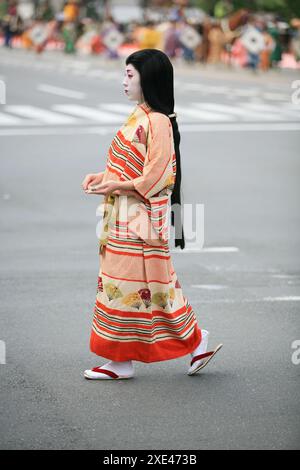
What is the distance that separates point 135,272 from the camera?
6.32 metres

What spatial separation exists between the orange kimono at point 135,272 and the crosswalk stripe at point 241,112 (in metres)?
16.5

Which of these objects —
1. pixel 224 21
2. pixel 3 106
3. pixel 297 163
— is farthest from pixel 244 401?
pixel 224 21

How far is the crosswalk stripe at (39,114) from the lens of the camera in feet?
73.9

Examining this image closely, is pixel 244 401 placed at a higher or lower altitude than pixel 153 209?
lower

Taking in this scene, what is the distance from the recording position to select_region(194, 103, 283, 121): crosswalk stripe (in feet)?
75.3

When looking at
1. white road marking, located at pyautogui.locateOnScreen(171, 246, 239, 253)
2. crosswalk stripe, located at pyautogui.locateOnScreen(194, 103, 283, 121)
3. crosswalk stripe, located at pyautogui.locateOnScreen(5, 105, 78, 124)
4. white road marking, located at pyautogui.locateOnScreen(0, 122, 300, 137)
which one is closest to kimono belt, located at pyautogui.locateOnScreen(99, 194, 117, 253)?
white road marking, located at pyautogui.locateOnScreen(171, 246, 239, 253)

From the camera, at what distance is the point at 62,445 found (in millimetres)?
5367

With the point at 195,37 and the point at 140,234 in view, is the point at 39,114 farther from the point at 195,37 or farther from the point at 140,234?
the point at 140,234

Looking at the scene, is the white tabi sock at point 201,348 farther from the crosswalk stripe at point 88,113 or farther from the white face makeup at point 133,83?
the crosswalk stripe at point 88,113

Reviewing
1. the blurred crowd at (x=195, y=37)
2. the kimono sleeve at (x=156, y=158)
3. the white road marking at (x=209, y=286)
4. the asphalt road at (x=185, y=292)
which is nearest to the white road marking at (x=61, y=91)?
the blurred crowd at (x=195, y=37)

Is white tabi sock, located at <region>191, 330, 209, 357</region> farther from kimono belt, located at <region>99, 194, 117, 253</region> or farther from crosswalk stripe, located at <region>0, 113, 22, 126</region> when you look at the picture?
crosswalk stripe, located at <region>0, 113, 22, 126</region>

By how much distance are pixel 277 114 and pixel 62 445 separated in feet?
61.0

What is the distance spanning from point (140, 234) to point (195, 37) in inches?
1311
